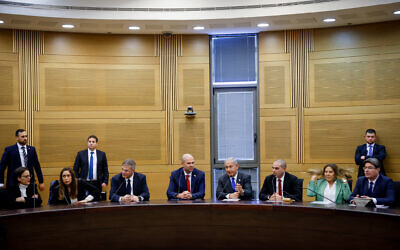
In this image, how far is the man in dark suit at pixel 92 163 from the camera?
7.21 metres

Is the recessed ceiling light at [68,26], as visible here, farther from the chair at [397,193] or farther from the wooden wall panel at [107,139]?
the chair at [397,193]

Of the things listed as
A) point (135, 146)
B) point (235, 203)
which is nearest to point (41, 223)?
point (235, 203)

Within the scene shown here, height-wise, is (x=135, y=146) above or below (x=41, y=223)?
above

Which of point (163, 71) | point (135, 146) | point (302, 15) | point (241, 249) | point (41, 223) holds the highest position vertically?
point (302, 15)

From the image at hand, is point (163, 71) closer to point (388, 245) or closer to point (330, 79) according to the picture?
point (330, 79)

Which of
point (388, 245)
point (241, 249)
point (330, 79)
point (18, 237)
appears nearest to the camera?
point (388, 245)

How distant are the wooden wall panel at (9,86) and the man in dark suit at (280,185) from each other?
168 inches

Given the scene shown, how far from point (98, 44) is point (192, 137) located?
2150 mm

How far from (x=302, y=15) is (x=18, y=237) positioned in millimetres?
4807

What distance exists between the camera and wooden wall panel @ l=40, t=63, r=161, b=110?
306 inches

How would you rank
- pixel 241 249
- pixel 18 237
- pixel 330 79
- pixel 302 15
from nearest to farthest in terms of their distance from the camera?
pixel 18 237 → pixel 241 249 → pixel 302 15 → pixel 330 79

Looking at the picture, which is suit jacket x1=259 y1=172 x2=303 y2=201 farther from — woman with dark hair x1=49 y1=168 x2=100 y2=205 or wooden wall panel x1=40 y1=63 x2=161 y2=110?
wooden wall panel x1=40 y1=63 x2=161 y2=110

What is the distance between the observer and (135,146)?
7.94 metres

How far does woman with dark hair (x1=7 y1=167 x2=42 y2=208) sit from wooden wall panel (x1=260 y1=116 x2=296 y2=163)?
3.87 meters
